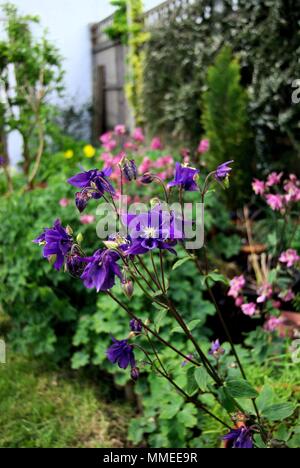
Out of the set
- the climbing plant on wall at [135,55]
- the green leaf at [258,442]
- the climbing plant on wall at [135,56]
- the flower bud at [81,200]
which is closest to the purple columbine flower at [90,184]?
the flower bud at [81,200]

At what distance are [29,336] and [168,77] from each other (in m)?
3.61

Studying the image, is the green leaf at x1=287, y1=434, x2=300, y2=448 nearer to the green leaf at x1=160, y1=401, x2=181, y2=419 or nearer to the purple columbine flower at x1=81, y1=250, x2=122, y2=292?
the green leaf at x1=160, y1=401, x2=181, y2=419

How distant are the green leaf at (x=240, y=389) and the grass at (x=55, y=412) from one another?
1.10 meters

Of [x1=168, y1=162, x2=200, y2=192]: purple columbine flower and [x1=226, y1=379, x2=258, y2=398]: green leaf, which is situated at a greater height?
[x1=168, y1=162, x2=200, y2=192]: purple columbine flower

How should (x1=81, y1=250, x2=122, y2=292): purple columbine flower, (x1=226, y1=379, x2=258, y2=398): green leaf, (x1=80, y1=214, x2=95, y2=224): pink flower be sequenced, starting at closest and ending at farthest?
1. (x1=81, y1=250, x2=122, y2=292): purple columbine flower
2. (x1=226, y1=379, x2=258, y2=398): green leaf
3. (x1=80, y1=214, x2=95, y2=224): pink flower

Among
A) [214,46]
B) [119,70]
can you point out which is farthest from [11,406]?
[119,70]

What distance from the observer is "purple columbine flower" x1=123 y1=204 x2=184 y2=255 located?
1.21m

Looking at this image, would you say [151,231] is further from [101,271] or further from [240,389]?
[240,389]

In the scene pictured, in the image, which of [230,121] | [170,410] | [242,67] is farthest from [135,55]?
[170,410]

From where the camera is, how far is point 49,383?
2842 mm

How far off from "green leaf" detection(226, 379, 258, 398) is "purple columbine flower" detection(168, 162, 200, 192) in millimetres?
537

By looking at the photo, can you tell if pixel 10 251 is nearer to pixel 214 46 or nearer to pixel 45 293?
pixel 45 293

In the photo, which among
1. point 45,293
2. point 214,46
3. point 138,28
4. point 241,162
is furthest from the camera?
point 138,28

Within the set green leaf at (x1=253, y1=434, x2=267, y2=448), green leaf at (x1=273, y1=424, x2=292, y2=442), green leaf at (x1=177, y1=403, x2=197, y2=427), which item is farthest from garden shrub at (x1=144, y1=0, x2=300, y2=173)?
green leaf at (x1=253, y1=434, x2=267, y2=448)
